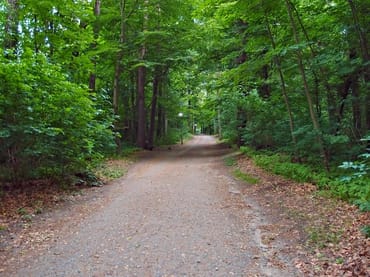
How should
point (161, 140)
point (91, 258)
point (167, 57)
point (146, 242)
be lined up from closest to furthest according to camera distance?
1. point (91, 258)
2. point (146, 242)
3. point (167, 57)
4. point (161, 140)

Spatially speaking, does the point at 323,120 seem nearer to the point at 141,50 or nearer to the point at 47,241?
the point at 47,241

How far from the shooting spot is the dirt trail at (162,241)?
4.36 metres

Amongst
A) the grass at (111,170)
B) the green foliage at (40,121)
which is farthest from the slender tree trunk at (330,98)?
the grass at (111,170)

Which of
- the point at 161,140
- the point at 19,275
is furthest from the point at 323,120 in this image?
the point at 161,140

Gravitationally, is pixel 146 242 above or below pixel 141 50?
below

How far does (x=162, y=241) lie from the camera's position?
17.5 ft

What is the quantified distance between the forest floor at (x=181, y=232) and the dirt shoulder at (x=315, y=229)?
1cm

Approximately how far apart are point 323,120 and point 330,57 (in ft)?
7.75

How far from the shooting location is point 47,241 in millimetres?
5508

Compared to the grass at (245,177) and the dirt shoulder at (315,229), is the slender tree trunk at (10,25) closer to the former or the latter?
the grass at (245,177)

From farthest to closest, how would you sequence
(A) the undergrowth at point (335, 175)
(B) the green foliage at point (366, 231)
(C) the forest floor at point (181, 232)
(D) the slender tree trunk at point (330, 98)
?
(D) the slender tree trunk at point (330, 98), (A) the undergrowth at point (335, 175), (B) the green foliage at point (366, 231), (C) the forest floor at point (181, 232)

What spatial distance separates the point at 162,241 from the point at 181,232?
521mm

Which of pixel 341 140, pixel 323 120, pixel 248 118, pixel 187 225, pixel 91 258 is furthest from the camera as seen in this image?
pixel 248 118

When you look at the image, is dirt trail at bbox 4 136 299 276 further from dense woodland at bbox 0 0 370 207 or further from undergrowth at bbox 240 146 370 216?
dense woodland at bbox 0 0 370 207
